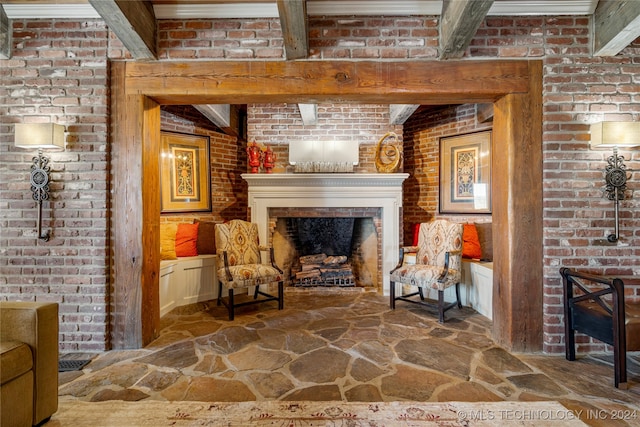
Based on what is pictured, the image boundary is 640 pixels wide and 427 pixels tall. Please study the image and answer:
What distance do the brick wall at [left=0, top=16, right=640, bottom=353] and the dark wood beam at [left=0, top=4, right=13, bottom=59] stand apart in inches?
1.9

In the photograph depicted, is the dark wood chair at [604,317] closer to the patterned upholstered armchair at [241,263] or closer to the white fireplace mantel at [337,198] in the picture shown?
the white fireplace mantel at [337,198]

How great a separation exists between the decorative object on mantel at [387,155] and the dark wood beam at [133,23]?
2.59 meters

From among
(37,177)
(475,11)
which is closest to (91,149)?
(37,177)

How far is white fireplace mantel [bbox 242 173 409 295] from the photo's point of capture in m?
3.78

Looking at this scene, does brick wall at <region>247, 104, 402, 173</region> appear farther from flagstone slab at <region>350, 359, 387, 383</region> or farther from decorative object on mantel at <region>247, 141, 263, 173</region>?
flagstone slab at <region>350, 359, 387, 383</region>

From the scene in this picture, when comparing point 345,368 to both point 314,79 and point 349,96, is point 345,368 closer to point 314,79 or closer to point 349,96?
point 349,96

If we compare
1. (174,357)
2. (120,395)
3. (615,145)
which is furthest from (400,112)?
(120,395)

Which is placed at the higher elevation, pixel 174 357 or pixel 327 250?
pixel 327 250

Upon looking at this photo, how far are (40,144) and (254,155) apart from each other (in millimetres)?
2031

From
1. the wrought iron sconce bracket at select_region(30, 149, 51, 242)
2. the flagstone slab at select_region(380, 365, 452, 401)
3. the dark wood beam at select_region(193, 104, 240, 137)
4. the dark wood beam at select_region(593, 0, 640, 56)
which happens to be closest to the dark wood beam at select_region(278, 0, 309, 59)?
the dark wood beam at select_region(193, 104, 240, 137)

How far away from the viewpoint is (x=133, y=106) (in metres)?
2.31

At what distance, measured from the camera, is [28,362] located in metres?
1.39

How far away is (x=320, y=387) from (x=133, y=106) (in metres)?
2.46

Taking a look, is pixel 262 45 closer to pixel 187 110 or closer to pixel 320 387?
pixel 187 110
